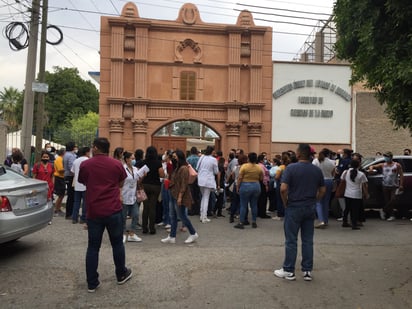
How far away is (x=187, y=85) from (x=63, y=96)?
111ft

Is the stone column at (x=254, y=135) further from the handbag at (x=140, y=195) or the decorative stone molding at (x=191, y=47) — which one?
the handbag at (x=140, y=195)

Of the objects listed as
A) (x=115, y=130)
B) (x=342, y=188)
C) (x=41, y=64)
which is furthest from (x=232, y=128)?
(x=342, y=188)

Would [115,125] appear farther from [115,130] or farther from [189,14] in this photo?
[189,14]

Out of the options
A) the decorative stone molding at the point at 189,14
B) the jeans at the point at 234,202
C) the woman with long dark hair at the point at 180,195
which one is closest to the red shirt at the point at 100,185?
the woman with long dark hair at the point at 180,195

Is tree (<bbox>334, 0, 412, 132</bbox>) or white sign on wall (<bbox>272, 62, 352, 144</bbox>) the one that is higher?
white sign on wall (<bbox>272, 62, 352, 144</bbox>)

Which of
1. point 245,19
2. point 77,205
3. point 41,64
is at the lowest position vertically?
point 77,205

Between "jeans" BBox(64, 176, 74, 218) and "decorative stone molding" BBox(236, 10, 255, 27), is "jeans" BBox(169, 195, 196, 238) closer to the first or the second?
"jeans" BBox(64, 176, 74, 218)

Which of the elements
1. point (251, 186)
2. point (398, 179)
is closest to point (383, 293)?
point (251, 186)

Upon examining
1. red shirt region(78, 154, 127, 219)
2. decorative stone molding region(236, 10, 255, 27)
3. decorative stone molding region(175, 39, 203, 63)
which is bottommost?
red shirt region(78, 154, 127, 219)

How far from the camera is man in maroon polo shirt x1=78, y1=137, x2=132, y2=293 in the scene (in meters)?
4.87

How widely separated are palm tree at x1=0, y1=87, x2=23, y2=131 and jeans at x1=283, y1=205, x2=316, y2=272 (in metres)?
54.0

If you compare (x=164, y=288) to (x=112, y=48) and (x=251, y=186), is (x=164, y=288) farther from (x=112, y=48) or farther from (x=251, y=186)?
(x=112, y=48)

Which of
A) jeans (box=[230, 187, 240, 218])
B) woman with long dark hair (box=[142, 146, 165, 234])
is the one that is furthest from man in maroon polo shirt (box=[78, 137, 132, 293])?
jeans (box=[230, 187, 240, 218])

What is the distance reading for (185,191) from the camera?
24.1 feet
